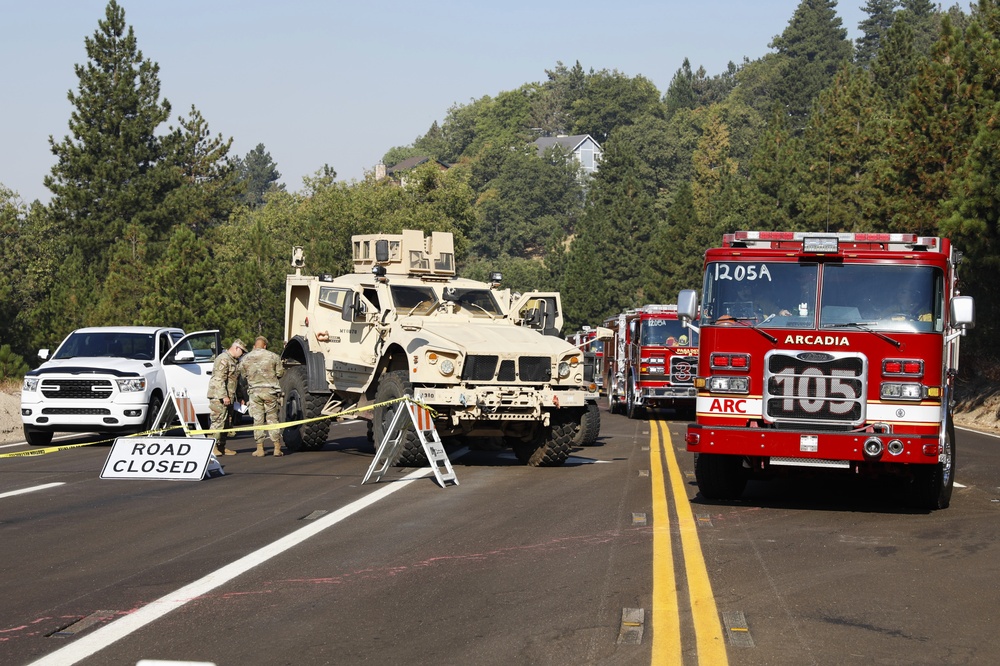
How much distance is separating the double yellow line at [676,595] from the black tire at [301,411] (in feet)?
23.5

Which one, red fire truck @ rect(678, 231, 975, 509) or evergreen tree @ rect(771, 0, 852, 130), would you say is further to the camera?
evergreen tree @ rect(771, 0, 852, 130)

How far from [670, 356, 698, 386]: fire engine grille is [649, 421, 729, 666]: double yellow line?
18.3 meters

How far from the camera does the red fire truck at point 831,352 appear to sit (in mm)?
12516

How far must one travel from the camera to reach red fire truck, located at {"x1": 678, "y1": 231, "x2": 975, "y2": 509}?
12.5 m

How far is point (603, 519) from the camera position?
39.8ft

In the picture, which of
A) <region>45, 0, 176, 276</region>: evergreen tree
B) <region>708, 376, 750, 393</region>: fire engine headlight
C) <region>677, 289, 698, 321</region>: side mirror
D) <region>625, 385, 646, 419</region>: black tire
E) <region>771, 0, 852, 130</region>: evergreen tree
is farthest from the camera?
<region>771, 0, 852, 130</region>: evergreen tree

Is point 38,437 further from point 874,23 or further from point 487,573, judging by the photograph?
point 874,23

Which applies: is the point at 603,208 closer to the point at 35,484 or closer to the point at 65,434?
the point at 65,434

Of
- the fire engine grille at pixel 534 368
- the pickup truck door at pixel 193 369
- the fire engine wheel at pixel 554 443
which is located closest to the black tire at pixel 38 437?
the pickup truck door at pixel 193 369

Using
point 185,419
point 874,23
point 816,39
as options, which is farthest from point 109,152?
point 874,23

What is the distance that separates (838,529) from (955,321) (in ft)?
7.66

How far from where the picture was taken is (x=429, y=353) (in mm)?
16906

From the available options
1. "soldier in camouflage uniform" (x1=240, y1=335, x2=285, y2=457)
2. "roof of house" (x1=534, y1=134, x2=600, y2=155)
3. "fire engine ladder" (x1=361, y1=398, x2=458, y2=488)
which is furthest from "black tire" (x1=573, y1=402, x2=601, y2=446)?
"roof of house" (x1=534, y1=134, x2=600, y2=155)

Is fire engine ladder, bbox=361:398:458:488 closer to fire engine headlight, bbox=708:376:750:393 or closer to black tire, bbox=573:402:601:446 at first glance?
fire engine headlight, bbox=708:376:750:393
